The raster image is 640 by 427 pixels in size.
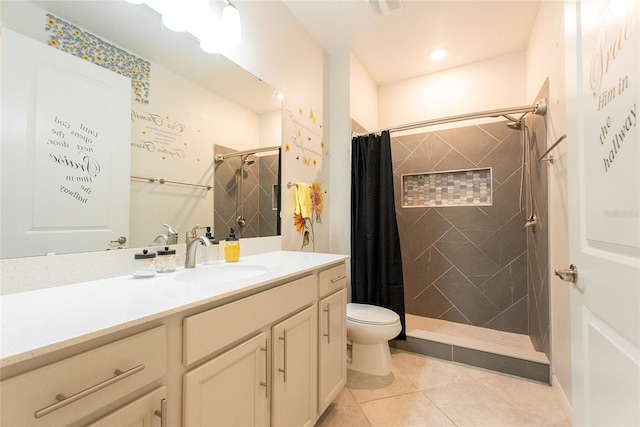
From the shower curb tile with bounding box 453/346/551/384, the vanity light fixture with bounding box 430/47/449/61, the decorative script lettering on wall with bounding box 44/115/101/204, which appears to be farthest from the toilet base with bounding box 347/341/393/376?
the vanity light fixture with bounding box 430/47/449/61

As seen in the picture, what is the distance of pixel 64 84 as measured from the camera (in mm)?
905

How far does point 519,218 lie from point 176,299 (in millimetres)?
2738

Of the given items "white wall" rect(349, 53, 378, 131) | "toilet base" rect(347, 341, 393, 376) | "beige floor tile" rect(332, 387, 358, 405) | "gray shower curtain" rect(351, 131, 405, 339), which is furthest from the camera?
"white wall" rect(349, 53, 378, 131)

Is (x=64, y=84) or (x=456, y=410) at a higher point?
(x=64, y=84)

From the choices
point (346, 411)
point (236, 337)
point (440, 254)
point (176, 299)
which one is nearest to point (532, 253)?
point (440, 254)

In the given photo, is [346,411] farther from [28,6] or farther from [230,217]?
[28,6]

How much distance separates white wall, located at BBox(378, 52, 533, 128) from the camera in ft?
8.09

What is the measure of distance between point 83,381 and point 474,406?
1.92 metres

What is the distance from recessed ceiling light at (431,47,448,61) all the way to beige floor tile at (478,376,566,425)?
269 centimetres

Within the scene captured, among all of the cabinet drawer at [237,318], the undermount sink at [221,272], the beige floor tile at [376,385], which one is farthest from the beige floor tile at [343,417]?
the undermount sink at [221,272]

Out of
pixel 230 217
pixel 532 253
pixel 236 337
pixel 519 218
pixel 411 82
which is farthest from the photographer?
pixel 411 82

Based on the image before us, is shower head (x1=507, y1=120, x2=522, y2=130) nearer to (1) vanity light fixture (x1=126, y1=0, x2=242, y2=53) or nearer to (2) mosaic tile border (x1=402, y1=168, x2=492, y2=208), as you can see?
(2) mosaic tile border (x1=402, y1=168, x2=492, y2=208)

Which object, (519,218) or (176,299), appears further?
(519,218)

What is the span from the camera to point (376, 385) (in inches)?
70.6
